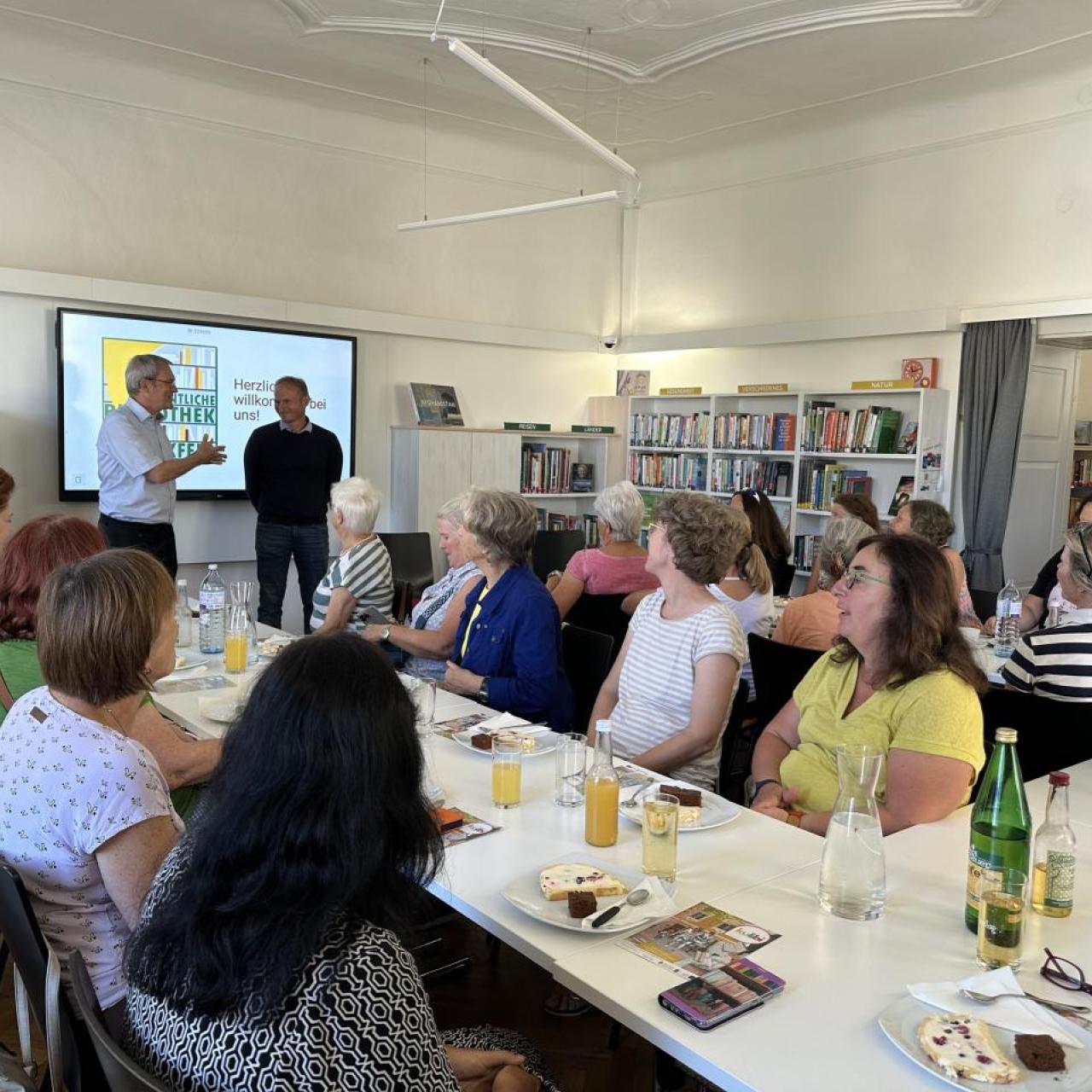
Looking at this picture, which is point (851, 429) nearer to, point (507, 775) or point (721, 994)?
point (507, 775)

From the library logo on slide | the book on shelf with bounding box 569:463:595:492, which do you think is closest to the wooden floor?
the library logo on slide

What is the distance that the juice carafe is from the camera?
1.88 m

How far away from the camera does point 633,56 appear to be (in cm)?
589

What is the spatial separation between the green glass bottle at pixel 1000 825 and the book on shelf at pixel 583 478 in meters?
6.70

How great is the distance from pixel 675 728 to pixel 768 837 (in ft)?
2.81

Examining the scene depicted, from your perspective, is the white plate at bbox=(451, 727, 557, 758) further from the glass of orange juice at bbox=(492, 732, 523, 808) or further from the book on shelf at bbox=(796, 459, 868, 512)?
the book on shelf at bbox=(796, 459, 868, 512)

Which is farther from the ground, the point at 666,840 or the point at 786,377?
the point at 786,377

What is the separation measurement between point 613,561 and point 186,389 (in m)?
3.37

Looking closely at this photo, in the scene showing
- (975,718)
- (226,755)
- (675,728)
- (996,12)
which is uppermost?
(996,12)

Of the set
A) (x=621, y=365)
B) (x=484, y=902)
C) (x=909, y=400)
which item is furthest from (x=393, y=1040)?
(x=621, y=365)

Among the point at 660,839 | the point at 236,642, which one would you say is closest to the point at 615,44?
the point at 236,642

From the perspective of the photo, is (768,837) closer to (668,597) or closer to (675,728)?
(675,728)

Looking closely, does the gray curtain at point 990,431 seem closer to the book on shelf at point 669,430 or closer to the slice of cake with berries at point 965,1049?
the book on shelf at point 669,430

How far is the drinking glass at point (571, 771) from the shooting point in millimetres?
2109
